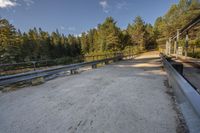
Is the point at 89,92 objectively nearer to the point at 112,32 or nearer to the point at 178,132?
the point at 178,132

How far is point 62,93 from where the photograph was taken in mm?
4012

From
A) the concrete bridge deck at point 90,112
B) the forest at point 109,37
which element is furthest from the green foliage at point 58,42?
the concrete bridge deck at point 90,112

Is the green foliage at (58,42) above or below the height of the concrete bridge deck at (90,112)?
above

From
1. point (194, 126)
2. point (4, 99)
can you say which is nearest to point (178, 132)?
point (194, 126)

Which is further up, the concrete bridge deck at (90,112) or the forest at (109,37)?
the forest at (109,37)

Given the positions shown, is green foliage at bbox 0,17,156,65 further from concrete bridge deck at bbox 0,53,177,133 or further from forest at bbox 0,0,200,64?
concrete bridge deck at bbox 0,53,177,133

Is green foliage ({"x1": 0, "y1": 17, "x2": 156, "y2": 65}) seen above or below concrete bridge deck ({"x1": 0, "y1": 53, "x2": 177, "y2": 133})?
above

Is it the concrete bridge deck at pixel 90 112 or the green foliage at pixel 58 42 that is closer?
the concrete bridge deck at pixel 90 112

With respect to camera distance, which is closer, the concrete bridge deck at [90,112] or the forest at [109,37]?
the concrete bridge deck at [90,112]

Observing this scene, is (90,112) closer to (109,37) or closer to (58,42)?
(109,37)

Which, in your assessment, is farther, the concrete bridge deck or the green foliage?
the green foliage

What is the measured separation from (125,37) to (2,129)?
52.9 m

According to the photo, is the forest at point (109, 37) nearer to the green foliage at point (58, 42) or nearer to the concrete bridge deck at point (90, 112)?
the green foliage at point (58, 42)

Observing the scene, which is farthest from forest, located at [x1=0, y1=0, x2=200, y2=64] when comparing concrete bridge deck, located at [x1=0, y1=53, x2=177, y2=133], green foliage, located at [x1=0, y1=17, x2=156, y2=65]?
concrete bridge deck, located at [x1=0, y1=53, x2=177, y2=133]
